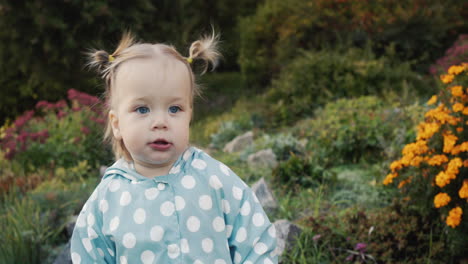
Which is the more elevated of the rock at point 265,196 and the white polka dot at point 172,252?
the white polka dot at point 172,252

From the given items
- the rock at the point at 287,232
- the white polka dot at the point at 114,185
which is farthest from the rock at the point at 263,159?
the white polka dot at the point at 114,185

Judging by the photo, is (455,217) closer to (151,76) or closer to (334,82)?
(151,76)

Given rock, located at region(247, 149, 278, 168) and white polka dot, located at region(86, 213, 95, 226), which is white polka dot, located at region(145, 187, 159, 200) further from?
rock, located at region(247, 149, 278, 168)

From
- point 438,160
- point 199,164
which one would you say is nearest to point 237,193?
point 199,164

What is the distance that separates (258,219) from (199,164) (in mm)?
276

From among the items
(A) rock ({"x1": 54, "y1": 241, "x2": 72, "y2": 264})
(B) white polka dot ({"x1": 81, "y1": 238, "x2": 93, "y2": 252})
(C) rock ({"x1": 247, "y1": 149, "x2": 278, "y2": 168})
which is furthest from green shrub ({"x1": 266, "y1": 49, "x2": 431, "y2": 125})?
(B) white polka dot ({"x1": 81, "y1": 238, "x2": 93, "y2": 252})

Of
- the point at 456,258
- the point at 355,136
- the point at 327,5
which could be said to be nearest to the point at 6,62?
the point at 327,5

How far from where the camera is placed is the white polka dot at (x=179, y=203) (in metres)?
1.77

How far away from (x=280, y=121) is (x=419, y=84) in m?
1.89

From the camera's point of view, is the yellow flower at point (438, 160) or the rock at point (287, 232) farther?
the rock at point (287, 232)

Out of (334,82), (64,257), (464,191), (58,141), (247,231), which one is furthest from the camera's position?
(334,82)

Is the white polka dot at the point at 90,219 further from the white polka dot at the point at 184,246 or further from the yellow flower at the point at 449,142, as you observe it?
the yellow flower at the point at 449,142

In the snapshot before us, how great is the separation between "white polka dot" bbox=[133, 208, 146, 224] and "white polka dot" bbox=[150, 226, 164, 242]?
0.15 feet

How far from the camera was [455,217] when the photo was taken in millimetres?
2998
